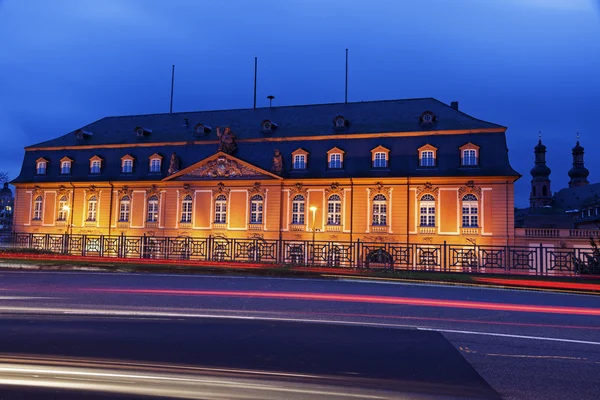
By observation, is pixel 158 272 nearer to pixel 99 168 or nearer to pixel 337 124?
pixel 337 124

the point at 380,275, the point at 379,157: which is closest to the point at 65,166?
the point at 379,157

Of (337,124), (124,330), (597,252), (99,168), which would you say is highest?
(337,124)

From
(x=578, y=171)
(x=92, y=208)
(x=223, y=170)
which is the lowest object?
(x=92, y=208)

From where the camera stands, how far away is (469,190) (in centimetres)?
3650

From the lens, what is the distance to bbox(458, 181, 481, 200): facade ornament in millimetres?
36281

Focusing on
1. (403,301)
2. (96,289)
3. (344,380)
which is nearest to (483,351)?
(344,380)

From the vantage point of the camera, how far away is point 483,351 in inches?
276

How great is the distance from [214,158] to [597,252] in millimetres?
31692

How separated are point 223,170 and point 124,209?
11.6 meters

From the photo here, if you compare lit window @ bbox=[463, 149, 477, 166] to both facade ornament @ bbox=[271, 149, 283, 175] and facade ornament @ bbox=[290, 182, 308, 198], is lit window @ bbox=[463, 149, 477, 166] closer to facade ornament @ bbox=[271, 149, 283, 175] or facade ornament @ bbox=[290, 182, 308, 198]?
facade ornament @ bbox=[290, 182, 308, 198]

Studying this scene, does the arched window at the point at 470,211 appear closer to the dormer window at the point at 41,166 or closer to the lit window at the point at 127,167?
the lit window at the point at 127,167

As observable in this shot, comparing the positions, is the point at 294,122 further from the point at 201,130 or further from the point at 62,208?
the point at 62,208

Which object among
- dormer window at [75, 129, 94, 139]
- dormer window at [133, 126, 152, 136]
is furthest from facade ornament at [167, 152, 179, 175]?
dormer window at [75, 129, 94, 139]

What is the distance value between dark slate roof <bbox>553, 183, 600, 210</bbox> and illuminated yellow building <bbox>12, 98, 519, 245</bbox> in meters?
52.0
